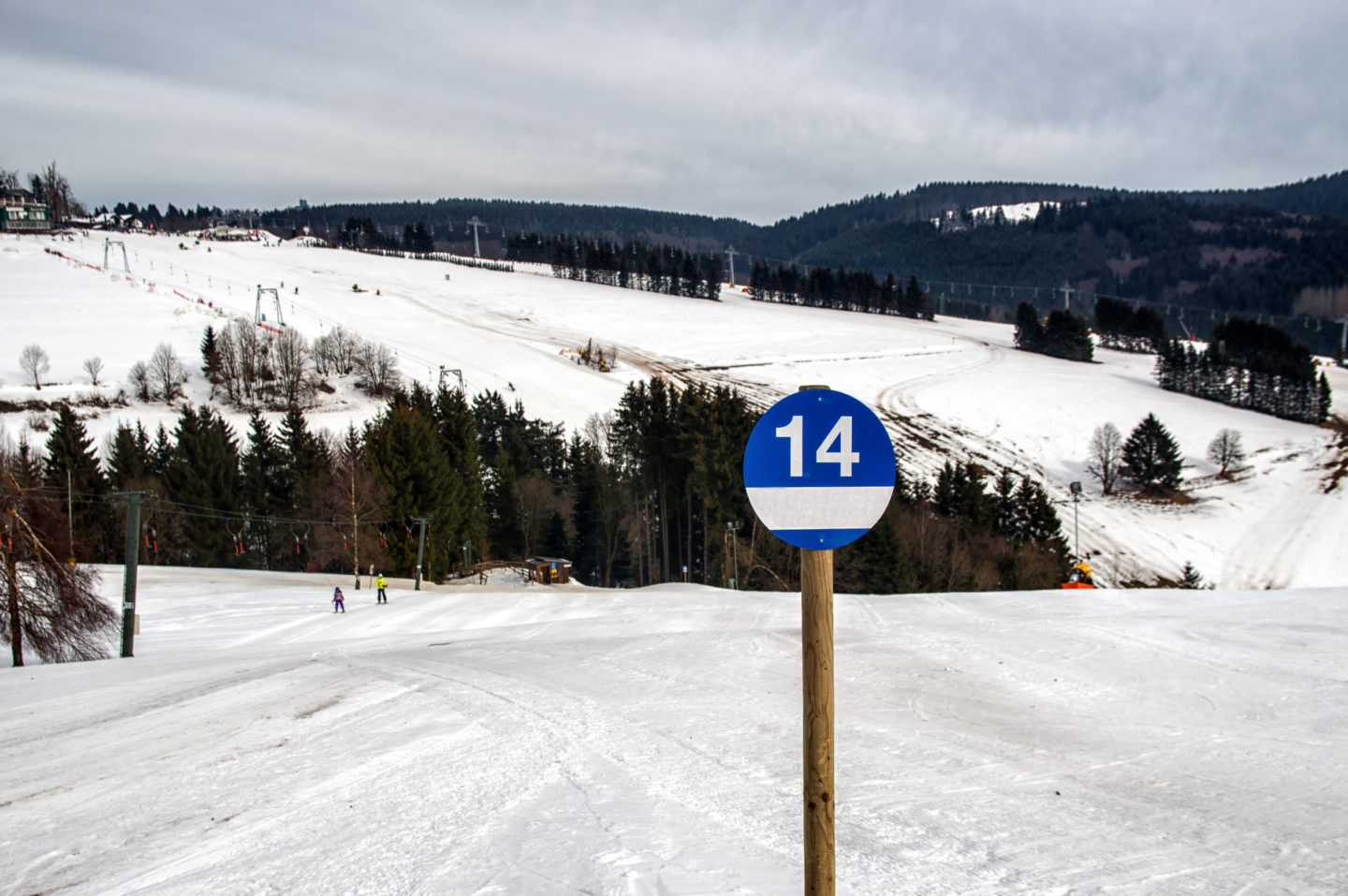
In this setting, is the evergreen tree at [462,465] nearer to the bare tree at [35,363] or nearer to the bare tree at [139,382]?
the bare tree at [139,382]

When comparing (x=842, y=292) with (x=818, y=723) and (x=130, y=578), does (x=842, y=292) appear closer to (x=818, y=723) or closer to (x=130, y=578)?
(x=130, y=578)

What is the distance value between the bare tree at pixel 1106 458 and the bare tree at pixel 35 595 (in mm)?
74546

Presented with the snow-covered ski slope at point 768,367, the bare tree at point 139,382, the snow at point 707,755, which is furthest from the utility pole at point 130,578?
the bare tree at point 139,382

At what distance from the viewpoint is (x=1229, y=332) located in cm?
11150

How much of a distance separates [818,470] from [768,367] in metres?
96.9

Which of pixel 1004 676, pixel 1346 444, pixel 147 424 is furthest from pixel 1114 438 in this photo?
pixel 147 424

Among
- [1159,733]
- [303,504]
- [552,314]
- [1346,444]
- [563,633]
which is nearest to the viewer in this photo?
[1159,733]

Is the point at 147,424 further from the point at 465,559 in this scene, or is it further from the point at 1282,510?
the point at 1282,510

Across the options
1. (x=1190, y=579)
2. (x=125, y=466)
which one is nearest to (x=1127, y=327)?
(x=1190, y=579)

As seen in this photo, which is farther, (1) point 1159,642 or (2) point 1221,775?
(1) point 1159,642

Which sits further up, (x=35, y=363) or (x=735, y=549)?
(x=35, y=363)

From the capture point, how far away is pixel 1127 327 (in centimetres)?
12988

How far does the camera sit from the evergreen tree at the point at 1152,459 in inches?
2844

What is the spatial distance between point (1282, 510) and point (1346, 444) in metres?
24.8
